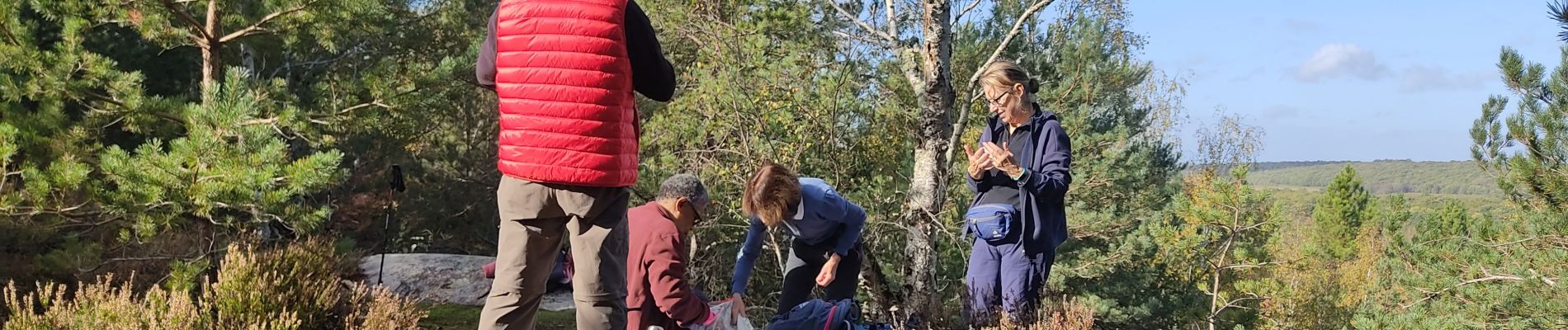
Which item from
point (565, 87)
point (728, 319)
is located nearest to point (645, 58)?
point (565, 87)

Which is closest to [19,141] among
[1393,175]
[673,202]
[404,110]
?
[404,110]

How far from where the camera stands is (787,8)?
18.6 ft

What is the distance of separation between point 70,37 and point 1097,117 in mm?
9570

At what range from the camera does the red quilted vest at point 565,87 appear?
2.34 meters

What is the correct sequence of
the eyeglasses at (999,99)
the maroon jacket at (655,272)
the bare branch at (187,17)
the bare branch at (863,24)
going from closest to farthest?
1. the maroon jacket at (655,272)
2. the eyeglasses at (999,99)
3. the bare branch at (187,17)
4. the bare branch at (863,24)

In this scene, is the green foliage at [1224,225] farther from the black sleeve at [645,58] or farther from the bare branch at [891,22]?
the black sleeve at [645,58]

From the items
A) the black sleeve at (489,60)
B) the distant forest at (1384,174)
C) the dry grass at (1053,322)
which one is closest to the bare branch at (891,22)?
the dry grass at (1053,322)

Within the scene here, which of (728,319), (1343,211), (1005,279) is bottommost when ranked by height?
(1343,211)

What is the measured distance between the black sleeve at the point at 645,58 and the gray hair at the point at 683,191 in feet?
2.32

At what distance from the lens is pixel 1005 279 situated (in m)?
3.53

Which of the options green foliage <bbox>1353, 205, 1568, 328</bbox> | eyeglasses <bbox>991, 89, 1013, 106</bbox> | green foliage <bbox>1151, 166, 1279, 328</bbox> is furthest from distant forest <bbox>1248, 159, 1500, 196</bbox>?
eyeglasses <bbox>991, 89, 1013, 106</bbox>

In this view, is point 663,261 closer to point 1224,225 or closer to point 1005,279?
point 1005,279

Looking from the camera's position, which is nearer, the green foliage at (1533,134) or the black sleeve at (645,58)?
the black sleeve at (645,58)

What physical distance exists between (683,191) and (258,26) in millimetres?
2942
